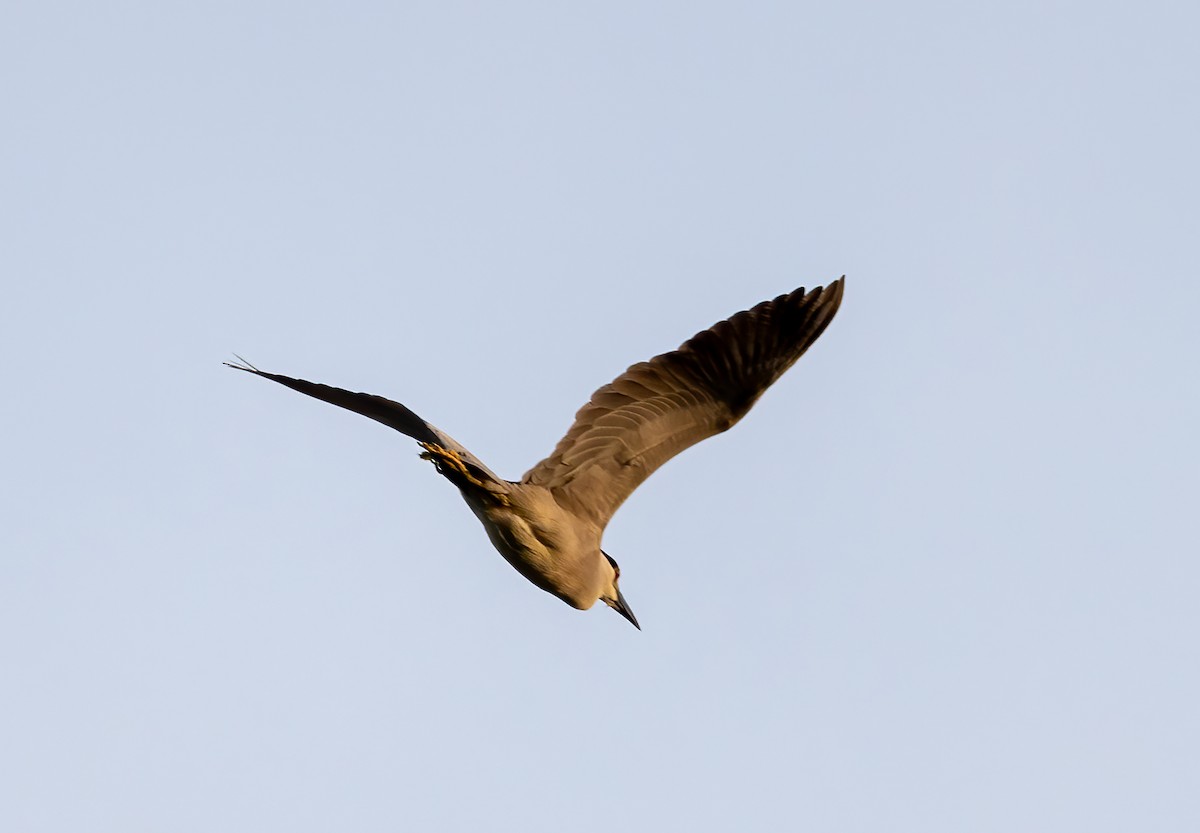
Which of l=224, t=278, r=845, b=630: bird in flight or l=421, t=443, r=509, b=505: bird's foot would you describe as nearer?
l=421, t=443, r=509, b=505: bird's foot

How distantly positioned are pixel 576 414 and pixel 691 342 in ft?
2.68

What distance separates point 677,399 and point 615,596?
5.46 ft

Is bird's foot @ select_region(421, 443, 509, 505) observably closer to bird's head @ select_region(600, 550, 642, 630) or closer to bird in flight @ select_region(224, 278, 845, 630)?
bird in flight @ select_region(224, 278, 845, 630)

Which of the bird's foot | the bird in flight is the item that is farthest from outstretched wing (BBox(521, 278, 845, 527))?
the bird's foot

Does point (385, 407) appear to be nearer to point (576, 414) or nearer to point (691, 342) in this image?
point (576, 414)

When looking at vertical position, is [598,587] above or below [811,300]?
below

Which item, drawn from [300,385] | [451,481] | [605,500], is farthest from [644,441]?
[300,385]

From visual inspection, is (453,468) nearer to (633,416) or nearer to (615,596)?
(633,416)

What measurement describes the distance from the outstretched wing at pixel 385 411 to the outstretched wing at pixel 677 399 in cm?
72

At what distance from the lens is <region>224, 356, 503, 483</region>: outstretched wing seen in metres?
10.2

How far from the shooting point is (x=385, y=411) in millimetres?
10641

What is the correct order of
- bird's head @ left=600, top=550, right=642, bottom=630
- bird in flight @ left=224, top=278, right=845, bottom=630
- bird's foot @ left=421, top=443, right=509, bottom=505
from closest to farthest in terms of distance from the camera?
bird's foot @ left=421, top=443, right=509, bottom=505, bird in flight @ left=224, top=278, right=845, bottom=630, bird's head @ left=600, top=550, right=642, bottom=630

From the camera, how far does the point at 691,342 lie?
1075 cm

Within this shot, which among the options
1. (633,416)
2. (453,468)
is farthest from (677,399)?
(453,468)
